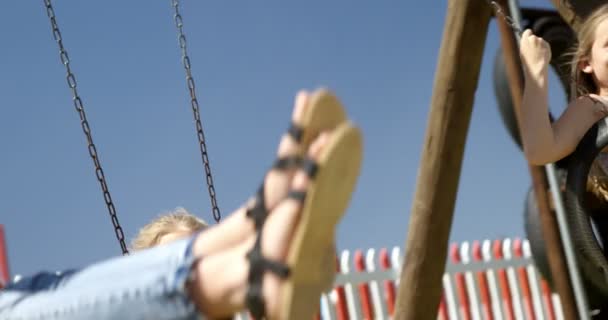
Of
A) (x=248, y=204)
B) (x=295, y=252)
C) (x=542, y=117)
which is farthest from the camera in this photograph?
(x=542, y=117)

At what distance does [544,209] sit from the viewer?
9.24ft

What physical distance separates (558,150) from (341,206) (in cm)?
Result: 97

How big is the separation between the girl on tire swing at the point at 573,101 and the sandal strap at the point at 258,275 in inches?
38.7

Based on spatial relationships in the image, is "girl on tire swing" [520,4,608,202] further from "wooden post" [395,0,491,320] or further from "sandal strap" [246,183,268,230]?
"sandal strap" [246,183,268,230]

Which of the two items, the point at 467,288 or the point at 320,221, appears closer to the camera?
the point at 320,221

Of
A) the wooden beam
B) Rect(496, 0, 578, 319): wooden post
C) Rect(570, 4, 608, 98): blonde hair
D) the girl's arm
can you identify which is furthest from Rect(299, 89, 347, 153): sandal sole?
the wooden beam

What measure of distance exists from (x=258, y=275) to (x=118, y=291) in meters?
0.22

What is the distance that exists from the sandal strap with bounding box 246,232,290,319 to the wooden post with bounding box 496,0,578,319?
179cm

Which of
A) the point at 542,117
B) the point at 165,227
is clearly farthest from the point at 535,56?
the point at 165,227

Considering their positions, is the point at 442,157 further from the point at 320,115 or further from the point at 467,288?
the point at 467,288

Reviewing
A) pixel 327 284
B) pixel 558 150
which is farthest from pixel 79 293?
pixel 558 150

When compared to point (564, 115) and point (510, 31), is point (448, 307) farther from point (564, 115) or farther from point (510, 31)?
point (564, 115)

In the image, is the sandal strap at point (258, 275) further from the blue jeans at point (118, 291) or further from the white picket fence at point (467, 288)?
the white picket fence at point (467, 288)

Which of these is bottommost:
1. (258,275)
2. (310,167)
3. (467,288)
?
(467,288)
